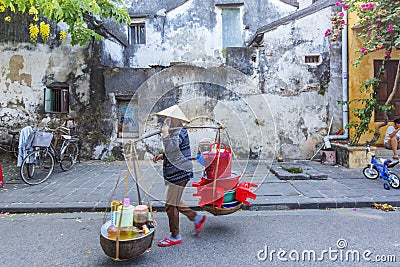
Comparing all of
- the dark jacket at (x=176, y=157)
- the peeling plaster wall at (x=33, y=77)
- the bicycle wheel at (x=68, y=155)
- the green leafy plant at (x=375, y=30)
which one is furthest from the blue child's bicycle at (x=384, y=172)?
the peeling plaster wall at (x=33, y=77)

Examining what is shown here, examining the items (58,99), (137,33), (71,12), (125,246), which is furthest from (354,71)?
(137,33)

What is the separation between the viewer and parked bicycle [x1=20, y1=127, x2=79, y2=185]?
6.59 meters

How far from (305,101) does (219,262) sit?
6.66 metres

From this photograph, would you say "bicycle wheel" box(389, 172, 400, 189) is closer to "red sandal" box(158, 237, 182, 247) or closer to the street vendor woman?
the street vendor woman

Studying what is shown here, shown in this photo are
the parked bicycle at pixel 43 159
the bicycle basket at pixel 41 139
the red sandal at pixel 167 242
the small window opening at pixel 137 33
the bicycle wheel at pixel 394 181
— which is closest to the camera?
the red sandal at pixel 167 242

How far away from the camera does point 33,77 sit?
8953 mm

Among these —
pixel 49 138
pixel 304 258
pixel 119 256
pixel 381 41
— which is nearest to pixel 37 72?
pixel 49 138

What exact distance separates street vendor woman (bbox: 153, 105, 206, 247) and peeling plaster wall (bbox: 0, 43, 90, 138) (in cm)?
641

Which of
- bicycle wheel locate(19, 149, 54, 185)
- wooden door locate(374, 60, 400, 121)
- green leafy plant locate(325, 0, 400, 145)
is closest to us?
bicycle wheel locate(19, 149, 54, 185)

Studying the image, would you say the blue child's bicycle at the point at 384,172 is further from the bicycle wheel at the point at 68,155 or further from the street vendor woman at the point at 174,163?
the bicycle wheel at the point at 68,155

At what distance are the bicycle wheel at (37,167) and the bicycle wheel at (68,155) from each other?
56 cm

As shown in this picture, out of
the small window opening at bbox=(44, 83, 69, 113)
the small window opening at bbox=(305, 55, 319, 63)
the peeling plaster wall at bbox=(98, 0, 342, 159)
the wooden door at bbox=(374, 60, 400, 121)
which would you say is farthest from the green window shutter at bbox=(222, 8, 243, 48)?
the small window opening at bbox=(44, 83, 69, 113)

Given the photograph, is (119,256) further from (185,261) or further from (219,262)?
(219,262)

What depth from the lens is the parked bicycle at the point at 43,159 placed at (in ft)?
21.6
